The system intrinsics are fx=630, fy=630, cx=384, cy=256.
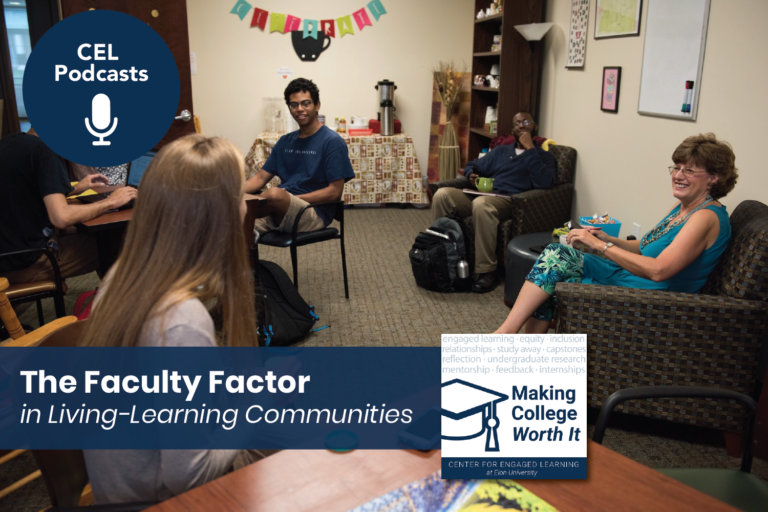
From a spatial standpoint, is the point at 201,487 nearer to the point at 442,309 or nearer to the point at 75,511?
the point at 75,511

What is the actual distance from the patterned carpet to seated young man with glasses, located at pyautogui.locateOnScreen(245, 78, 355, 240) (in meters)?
0.55

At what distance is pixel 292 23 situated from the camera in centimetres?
647

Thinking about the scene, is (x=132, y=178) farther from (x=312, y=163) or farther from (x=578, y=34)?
(x=578, y=34)

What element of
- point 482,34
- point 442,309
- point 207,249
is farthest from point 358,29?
point 207,249


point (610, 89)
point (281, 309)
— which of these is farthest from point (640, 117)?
point (281, 309)

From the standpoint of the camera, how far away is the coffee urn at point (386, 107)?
20.8 feet

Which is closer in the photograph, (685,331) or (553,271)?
(685,331)

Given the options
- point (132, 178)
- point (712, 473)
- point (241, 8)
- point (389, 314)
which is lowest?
point (389, 314)

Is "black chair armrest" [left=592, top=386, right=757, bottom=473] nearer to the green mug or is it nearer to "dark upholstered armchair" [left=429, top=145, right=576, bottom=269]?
"dark upholstered armchair" [left=429, top=145, right=576, bottom=269]

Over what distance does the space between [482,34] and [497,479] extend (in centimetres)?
524

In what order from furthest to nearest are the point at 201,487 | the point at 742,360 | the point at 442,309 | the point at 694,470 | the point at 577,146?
the point at 577,146 < the point at 442,309 < the point at 742,360 < the point at 694,470 < the point at 201,487

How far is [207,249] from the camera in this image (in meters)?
1.16

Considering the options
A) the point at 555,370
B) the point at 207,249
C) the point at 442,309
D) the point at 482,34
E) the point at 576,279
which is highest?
the point at 482,34

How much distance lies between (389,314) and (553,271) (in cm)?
125
